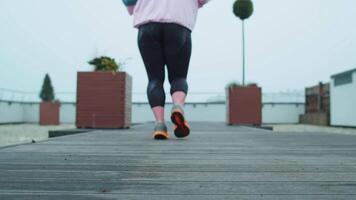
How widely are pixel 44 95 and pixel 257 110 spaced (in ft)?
92.7

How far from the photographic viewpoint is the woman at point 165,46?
2.87m

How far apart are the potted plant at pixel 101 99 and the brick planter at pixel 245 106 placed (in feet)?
13.9

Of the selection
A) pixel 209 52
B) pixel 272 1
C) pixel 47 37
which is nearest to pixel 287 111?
pixel 209 52

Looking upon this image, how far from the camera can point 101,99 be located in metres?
6.05

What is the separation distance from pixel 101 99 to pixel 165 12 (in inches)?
135

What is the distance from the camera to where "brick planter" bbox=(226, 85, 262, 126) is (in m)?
9.74

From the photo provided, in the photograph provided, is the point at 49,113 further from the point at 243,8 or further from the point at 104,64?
the point at 104,64

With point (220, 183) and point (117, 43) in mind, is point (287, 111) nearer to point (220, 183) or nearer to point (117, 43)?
point (117, 43)

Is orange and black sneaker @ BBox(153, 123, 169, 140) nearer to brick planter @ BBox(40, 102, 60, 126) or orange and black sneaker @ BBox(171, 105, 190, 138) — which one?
orange and black sneaker @ BBox(171, 105, 190, 138)

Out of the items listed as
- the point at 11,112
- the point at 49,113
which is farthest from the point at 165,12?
the point at 11,112

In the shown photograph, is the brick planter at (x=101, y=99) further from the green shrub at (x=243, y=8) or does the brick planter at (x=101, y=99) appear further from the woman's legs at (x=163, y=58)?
the green shrub at (x=243, y=8)

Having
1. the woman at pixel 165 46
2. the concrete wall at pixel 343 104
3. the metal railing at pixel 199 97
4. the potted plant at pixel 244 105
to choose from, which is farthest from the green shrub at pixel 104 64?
the metal railing at pixel 199 97

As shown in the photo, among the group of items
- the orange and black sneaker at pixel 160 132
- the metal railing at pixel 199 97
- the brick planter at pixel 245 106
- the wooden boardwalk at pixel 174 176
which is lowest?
the wooden boardwalk at pixel 174 176

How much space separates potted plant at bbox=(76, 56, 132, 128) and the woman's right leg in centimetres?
299
